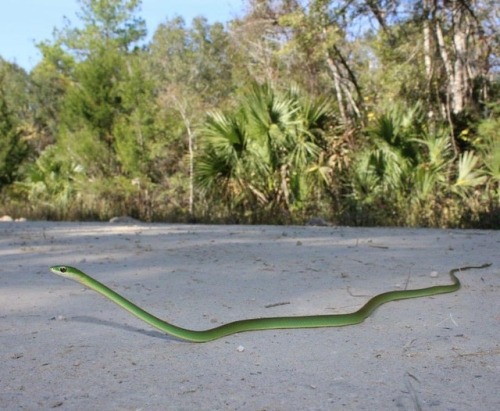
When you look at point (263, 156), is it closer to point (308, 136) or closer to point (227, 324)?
point (308, 136)

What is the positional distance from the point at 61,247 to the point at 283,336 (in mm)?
4090

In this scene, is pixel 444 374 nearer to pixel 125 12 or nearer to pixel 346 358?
pixel 346 358

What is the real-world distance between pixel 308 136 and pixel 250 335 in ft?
32.3

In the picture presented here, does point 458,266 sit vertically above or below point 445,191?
below

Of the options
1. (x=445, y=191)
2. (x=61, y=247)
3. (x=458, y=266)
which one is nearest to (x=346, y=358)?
(x=458, y=266)

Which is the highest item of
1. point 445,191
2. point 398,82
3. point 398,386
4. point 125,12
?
point 125,12

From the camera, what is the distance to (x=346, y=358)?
272 centimetres

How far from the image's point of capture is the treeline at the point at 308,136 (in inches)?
460

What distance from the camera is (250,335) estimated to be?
10.2ft

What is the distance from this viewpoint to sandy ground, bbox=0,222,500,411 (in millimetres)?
2293

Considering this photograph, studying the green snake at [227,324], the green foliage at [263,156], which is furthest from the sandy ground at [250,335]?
Answer: the green foliage at [263,156]

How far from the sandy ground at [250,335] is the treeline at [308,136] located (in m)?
5.17

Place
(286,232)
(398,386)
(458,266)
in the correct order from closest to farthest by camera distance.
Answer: (398,386) → (458,266) → (286,232)

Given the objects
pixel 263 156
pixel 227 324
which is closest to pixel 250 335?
pixel 227 324
